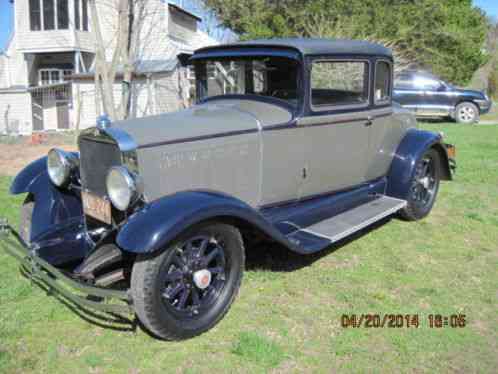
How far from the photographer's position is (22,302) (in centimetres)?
360

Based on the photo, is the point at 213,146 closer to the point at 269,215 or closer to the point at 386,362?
the point at 269,215

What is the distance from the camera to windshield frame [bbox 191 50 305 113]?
3.94 m

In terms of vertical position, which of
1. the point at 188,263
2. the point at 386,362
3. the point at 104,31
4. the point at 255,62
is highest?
the point at 104,31

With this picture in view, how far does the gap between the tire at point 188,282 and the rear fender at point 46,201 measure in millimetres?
1361

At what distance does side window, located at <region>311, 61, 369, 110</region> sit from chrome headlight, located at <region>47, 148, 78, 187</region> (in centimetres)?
210

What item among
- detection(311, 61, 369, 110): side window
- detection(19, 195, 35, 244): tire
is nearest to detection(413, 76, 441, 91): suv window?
detection(311, 61, 369, 110): side window

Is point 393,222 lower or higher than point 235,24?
lower

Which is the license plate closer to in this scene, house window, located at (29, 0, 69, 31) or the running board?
the running board

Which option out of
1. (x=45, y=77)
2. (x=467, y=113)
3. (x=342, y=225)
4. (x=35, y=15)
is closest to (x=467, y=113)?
(x=467, y=113)

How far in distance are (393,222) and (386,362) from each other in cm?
279

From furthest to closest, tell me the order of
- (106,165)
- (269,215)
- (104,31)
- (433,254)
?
1. (104,31)
2. (433,254)
3. (269,215)
4. (106,165)

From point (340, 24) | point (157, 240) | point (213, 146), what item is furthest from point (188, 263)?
point (340, 24)

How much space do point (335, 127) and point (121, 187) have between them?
6.89 ft

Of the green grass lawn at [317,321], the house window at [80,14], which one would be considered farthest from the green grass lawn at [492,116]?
the house window at [80,14]
